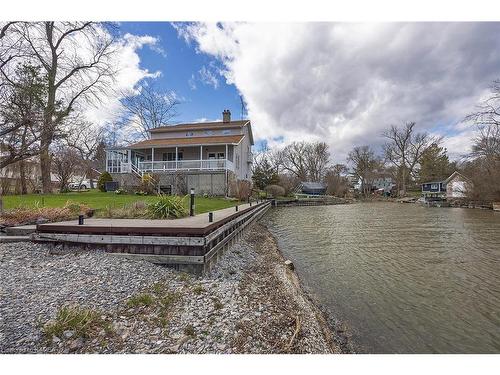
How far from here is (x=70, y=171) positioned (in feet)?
75.2

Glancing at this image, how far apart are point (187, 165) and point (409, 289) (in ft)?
57.9

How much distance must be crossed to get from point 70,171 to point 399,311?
26498 millimetres

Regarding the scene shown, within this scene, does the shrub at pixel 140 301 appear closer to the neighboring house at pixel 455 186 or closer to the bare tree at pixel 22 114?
the bare tree at pixel 22 114

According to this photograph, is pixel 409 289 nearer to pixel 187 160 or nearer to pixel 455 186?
pixel 187 160

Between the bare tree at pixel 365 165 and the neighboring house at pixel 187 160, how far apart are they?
39551 millimetres

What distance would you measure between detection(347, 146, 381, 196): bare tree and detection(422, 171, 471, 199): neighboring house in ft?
34.8

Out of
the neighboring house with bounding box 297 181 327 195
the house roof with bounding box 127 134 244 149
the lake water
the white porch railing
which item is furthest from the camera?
the neighboring house with bounding box 297 181 327 195

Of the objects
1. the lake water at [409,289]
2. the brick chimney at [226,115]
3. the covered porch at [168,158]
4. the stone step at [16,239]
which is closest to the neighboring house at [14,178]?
the covered porch at [168,158]

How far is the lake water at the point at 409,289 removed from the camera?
12.4 feet

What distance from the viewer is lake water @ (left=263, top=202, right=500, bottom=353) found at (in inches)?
148

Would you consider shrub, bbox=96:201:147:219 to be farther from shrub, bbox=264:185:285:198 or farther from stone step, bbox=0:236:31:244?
shrub, bbox=264:185:285:198

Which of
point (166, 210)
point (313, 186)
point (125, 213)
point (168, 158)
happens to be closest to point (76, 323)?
point (166, 210)

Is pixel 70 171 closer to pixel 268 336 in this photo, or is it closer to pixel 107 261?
pixel 107 261

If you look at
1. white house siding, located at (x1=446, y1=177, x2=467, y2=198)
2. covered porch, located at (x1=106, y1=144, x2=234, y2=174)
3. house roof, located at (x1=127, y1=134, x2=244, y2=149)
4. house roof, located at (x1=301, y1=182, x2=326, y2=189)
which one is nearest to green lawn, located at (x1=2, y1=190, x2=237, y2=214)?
covered porch, located at (x1=106, y1=144, x2=234, y2=174)
